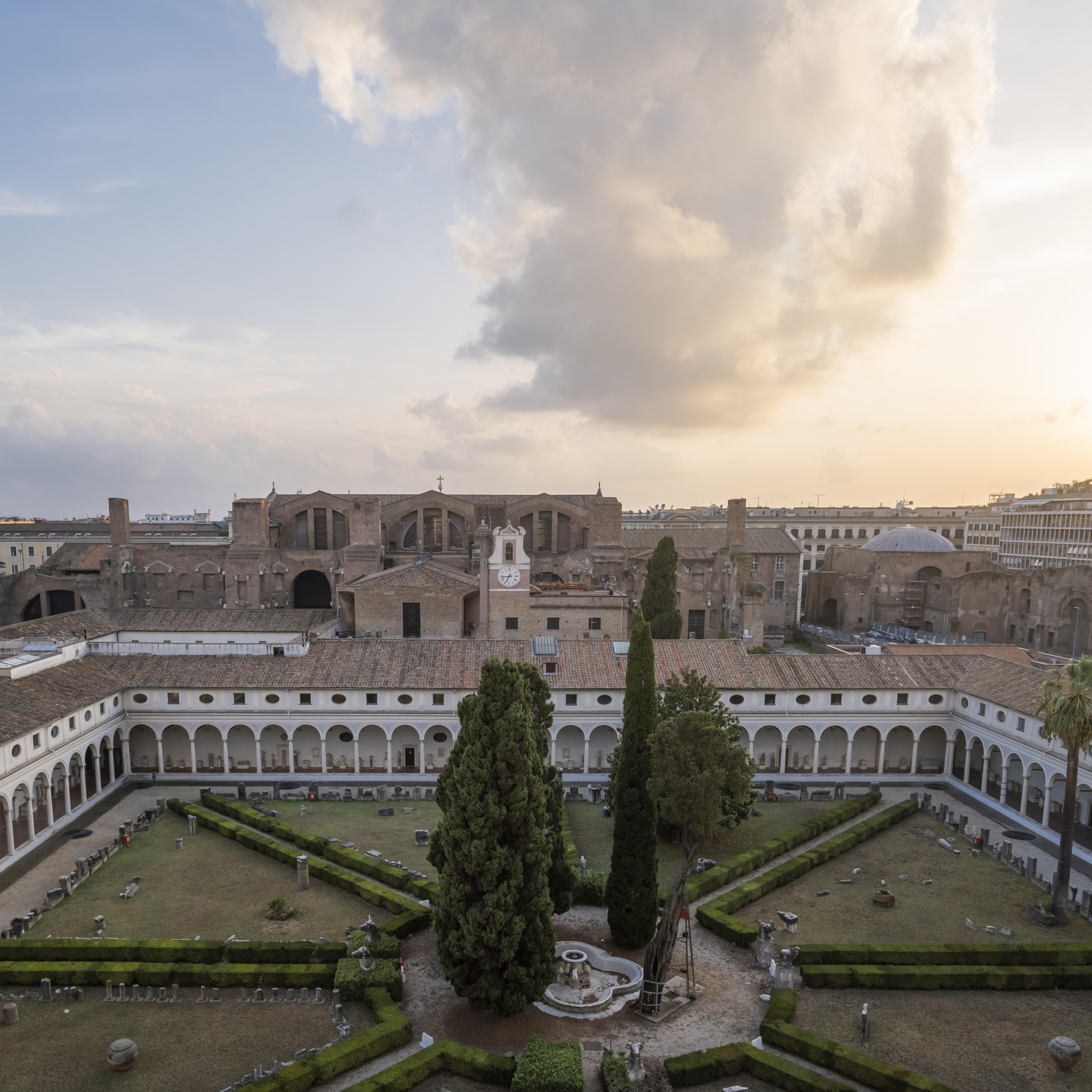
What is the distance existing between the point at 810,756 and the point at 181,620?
40713 mm

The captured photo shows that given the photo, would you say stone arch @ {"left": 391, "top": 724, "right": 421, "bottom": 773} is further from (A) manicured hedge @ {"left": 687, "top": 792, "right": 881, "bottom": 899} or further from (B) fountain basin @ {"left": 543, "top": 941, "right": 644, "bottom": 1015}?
(B) fountain basin @ {"left": 543, "top": 941, "right": 644, "bottom": 1015}

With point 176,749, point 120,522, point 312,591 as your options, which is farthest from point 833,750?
point 120,522

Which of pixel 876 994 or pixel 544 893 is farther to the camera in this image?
pixel 876 994

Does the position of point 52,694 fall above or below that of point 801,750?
above

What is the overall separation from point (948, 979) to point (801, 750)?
20.3m

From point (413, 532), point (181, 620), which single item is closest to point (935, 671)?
point (413, 532)

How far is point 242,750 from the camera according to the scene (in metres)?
42.8

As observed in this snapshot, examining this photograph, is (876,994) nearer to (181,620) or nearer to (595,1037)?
(595,1037)

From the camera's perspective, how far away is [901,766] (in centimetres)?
4356

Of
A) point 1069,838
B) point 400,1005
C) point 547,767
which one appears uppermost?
point 547,767

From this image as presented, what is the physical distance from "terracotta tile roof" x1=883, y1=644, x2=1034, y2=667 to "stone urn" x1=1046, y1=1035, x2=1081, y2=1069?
25474 mm

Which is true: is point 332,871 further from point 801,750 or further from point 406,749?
point 801,750

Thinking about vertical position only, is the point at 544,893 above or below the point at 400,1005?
above

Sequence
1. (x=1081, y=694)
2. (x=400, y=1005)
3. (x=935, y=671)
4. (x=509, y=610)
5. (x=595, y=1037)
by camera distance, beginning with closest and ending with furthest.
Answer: (x=595, y=1037) < (x=400, y=1005) < (x=1081, y=694) < (x=935, y=671) < (x=509, y=610)
